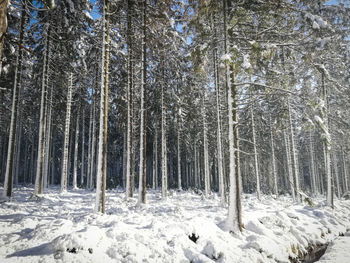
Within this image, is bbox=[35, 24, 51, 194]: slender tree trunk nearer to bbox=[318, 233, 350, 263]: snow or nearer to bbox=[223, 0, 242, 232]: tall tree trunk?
bbox=[223, 0, 242, 232]: tall tree trunk

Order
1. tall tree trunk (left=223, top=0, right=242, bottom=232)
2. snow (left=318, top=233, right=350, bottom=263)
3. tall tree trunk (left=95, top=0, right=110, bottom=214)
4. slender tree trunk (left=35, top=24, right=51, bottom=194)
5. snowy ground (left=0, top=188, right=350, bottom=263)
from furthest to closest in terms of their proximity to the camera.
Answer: slender tree trunk (left=35, top=24, right=51, bottom=194) < tall tree trunk (left=95, top=0, right=110, bottom=214) < tall tree trunk (left=223, top=0, right=242, bottom=232) < snow (left=318, top=233, right=350, bottom=263) < snowy ground (left=0, top=188, right=350, bottom=263)

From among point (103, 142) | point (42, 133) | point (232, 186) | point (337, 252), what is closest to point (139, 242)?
point (232, 186)

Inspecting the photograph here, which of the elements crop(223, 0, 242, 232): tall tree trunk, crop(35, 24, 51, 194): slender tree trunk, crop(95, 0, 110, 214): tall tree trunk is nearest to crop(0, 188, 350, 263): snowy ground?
crop(223, 0, 242, 232): tall tree trunk

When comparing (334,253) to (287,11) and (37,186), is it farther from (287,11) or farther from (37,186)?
(37,186)

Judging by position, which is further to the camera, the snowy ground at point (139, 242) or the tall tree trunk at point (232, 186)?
the tall tree trunk at point (232, 186)

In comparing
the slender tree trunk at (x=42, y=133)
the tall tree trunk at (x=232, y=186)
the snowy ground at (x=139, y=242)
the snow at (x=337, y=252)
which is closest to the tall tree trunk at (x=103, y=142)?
the snowy ground at (x=139, y=242)

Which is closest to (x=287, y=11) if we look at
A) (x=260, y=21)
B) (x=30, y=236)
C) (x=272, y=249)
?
(x=260, y=21)

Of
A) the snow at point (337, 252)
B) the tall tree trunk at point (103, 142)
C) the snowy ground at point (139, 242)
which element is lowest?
the snow at point (337, 252)

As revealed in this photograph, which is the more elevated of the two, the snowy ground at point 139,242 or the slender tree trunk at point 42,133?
the slender tree trunk at point 42,133

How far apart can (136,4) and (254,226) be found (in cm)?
1266

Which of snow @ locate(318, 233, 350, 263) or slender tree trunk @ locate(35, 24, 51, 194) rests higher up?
slender tree trunk @ locate(35, 24, 51, 194)

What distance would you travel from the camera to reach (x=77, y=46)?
12961 mm

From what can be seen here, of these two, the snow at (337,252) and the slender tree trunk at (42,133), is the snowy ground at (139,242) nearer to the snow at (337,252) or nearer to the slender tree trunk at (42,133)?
the snow at (337,252)

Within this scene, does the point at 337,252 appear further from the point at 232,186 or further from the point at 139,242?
the point at 139,242
